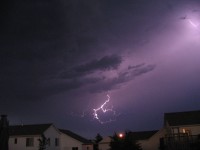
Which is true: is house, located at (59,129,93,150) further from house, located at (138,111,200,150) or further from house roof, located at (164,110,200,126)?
house roof, located at (164,110,200,126)

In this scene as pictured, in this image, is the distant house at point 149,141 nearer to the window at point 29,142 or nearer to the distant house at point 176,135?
the distant house at point 176,135

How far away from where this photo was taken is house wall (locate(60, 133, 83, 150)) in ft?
196

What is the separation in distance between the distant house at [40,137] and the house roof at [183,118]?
65.5ft

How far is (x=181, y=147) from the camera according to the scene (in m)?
27.6

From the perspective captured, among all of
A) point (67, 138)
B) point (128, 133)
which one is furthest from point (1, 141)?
point (67, 138)

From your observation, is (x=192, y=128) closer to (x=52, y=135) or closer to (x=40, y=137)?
(x=40, y=137)

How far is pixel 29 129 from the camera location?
56125 millimetres

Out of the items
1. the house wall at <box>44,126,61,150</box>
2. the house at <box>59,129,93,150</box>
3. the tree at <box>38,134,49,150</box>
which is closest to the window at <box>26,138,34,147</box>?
the tree at <box>38,134,49,150</box>

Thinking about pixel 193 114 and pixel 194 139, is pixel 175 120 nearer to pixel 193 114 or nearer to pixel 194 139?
pixel 193 114

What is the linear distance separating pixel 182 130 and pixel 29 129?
26748 mm

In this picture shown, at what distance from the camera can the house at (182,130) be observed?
90.6 ft

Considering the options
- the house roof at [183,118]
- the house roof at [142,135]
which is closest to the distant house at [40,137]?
the house roof at [142,135]

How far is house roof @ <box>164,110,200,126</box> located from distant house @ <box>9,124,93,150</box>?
19970mm

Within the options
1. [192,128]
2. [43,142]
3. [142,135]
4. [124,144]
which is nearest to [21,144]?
[43,142]
